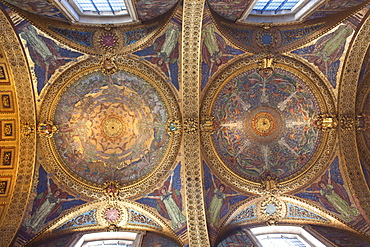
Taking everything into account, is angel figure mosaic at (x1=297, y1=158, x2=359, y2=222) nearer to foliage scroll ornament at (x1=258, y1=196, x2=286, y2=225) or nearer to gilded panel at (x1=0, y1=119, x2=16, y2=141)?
foliage scroll ornament at (x1=258, y1=196, x2=286, y2=225)

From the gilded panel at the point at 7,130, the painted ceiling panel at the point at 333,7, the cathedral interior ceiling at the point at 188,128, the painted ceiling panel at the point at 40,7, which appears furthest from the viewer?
the gilded panel at the point at 7,130

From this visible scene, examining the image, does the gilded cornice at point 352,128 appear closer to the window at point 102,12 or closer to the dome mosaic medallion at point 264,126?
the dome mosaic medallion at point 264,126

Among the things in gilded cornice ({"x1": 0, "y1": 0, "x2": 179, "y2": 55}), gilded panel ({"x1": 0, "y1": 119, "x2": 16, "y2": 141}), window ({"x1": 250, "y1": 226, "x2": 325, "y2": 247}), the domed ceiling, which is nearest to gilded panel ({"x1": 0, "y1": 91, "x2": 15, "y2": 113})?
gilded panel ({"x1": 0, "y1": 119, "x2": 16, "y2": 141})

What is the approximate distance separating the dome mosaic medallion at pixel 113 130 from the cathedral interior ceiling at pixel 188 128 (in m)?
0.05

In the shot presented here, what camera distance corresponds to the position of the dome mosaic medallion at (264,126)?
12.2 metres

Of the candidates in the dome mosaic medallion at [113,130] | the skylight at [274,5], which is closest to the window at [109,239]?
the dome mosaic medallion at [113,130]

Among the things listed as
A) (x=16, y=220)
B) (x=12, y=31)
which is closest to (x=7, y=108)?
(x=12, y=31)

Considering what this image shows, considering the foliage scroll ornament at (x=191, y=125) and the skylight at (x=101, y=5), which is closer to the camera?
the skylight at (x=101, y=5)

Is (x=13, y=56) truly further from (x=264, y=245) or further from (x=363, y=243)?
(x=363, y=243)

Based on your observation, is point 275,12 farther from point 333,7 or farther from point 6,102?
point 6,102

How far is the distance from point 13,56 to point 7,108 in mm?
2160

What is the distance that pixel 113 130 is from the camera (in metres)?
12.2

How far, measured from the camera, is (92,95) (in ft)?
38.9

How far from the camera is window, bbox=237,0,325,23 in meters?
11.1
